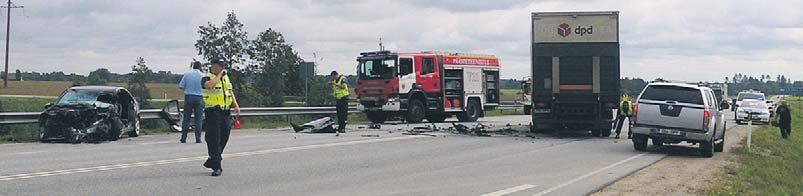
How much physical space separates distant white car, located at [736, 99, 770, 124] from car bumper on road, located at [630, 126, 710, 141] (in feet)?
76.4

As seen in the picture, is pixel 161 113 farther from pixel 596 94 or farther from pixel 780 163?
pixel 780 163

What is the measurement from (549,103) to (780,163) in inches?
219

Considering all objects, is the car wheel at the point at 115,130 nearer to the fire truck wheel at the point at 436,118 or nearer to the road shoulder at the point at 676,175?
the road shoulder at the point at 676,175

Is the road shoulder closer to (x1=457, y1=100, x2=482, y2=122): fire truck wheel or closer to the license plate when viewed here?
the license plate

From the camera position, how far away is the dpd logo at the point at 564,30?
20.8 m

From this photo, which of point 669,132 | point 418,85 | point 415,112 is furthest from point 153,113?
point 669,132

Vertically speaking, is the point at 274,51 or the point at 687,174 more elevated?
the point at 274,51

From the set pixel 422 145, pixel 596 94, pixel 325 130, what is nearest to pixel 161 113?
pixel 325 130

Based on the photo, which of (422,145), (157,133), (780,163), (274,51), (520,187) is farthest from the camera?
(274,51)

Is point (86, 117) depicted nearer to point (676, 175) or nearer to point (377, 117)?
point (676, 175)

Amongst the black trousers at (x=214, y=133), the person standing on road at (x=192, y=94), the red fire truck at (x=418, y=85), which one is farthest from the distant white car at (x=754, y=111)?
the black trousers at (x=214, y=133)

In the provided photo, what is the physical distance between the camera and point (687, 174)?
13.2 metres

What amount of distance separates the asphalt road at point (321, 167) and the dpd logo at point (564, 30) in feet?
12.0

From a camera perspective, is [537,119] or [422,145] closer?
[422,145]
